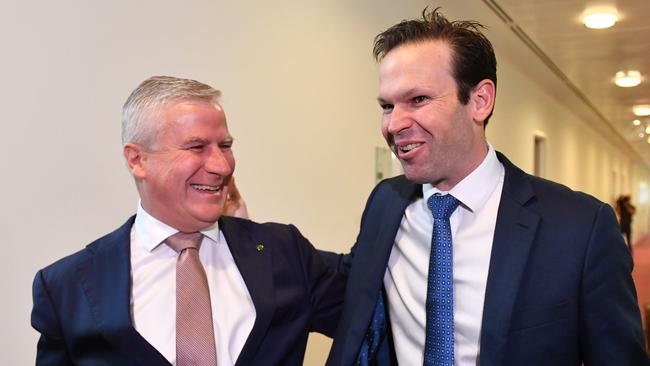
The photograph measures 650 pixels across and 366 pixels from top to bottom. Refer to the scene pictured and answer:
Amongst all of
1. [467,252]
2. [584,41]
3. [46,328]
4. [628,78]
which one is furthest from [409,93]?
[628,78]

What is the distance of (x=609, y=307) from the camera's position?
4.64ft

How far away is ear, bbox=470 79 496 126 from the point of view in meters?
1.70

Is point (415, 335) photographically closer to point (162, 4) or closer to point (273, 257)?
point (273, 257)

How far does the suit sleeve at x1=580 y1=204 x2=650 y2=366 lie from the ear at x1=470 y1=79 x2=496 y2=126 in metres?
0.44

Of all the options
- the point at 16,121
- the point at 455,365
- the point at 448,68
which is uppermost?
the point at 448,68

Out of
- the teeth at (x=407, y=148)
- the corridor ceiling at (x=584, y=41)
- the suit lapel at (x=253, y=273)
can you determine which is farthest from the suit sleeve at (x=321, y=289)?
the corridor ceiling at (x=584, y=41)

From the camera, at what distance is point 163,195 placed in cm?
157

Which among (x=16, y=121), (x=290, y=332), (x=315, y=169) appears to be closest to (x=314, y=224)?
(x=315, y=169)

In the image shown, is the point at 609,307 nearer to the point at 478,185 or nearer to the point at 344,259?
the point at 478,185

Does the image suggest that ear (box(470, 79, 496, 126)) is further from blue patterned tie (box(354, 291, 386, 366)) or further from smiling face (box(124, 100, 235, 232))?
smiling face (box(124, 100, 235, 232))

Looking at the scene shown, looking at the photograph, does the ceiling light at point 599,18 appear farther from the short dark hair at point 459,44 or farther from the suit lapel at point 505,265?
the suit lapel at point 505,265

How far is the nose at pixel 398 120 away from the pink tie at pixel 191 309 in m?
0.62

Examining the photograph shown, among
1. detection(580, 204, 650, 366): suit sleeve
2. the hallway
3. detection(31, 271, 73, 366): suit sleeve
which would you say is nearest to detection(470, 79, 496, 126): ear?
detection(580, 204, 650, 366): suit sleeve

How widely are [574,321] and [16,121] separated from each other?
1.56 metres
